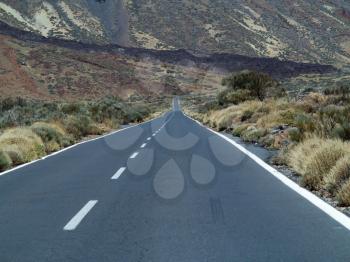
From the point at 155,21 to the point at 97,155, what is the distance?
134836 mm

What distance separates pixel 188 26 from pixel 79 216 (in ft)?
465

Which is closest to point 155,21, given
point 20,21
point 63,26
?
point 63,26

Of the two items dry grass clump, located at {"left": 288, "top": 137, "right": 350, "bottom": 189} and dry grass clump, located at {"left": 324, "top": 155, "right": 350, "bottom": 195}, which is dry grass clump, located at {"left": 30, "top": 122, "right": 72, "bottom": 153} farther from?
dry grass clump, located at {"left": 324, "top": 155, "right": 350, "bottom": 195}

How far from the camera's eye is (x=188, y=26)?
146 metres

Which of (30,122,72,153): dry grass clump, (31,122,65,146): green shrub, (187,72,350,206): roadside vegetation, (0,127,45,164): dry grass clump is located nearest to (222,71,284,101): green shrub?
(187,72,350,206): roadside vegetation

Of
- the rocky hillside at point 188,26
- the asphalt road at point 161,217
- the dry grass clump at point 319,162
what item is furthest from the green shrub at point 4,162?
the rocky hillside at point 188,26

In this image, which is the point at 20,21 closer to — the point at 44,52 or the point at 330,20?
the point at 44,52

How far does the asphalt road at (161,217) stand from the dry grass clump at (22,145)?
8.94ft

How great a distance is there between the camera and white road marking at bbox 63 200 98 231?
698 centimetres

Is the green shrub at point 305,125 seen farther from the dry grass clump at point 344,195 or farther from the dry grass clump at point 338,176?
the dry grass clump at point 344,195

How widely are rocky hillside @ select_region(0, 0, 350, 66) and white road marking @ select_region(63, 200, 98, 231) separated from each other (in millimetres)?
126053

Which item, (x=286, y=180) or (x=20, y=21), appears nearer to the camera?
(x=286, y=180)

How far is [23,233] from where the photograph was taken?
675 centimetres

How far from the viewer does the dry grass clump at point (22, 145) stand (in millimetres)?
15563
